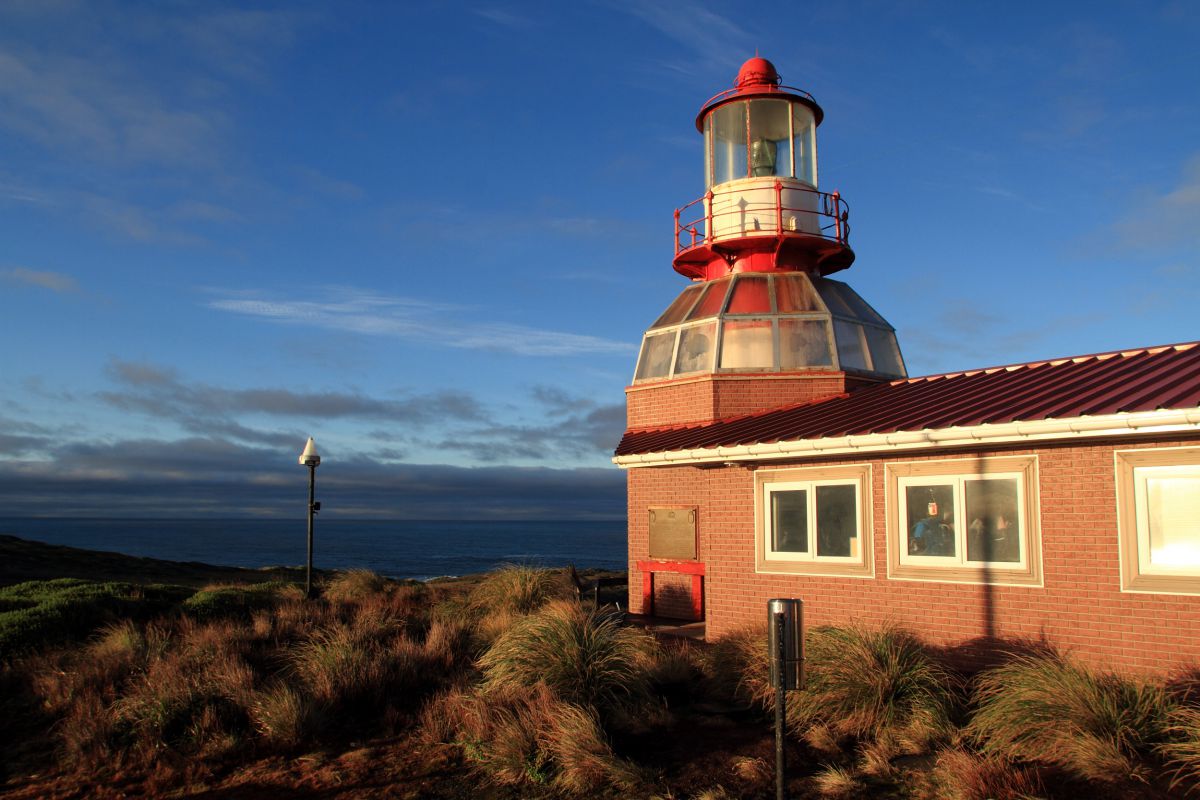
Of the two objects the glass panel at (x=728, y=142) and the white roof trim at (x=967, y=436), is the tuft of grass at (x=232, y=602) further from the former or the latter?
the glass panel at (x=728, y=142)

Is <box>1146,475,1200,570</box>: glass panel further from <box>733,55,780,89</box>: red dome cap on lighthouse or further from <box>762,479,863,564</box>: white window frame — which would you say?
<box>733,55,780,89</box>: red dome cap on lighthouse

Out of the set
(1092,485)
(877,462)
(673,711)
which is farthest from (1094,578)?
(673,711)

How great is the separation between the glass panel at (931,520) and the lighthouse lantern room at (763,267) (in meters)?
4.90

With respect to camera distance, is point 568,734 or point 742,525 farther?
point 742,525

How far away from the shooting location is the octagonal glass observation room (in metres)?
15.6

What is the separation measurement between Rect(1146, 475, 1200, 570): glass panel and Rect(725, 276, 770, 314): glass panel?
804cm

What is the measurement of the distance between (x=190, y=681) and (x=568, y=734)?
175 inches

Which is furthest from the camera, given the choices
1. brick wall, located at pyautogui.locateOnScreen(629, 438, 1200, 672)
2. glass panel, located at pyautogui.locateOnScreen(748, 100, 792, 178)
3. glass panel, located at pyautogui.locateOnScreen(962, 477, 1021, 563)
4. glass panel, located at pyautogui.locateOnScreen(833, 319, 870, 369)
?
glass panel, located at pyautogui.locateOnScreen(748, 100, 792, 178)

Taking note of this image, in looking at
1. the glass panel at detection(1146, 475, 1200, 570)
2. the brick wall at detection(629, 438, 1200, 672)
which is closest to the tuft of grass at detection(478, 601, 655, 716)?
the brick wall at detection(629, 438, 1200, 672)

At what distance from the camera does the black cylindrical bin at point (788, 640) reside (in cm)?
653

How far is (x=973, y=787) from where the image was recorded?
6.59m

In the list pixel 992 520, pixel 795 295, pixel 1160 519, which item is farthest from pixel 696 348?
pixel 1160 519

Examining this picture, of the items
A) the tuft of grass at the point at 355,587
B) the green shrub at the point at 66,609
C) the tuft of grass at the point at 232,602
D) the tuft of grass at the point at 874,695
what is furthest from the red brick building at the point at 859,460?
the green shrub at the point at 66,609

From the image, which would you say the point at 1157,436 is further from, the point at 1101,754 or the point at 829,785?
the point at 829,785
